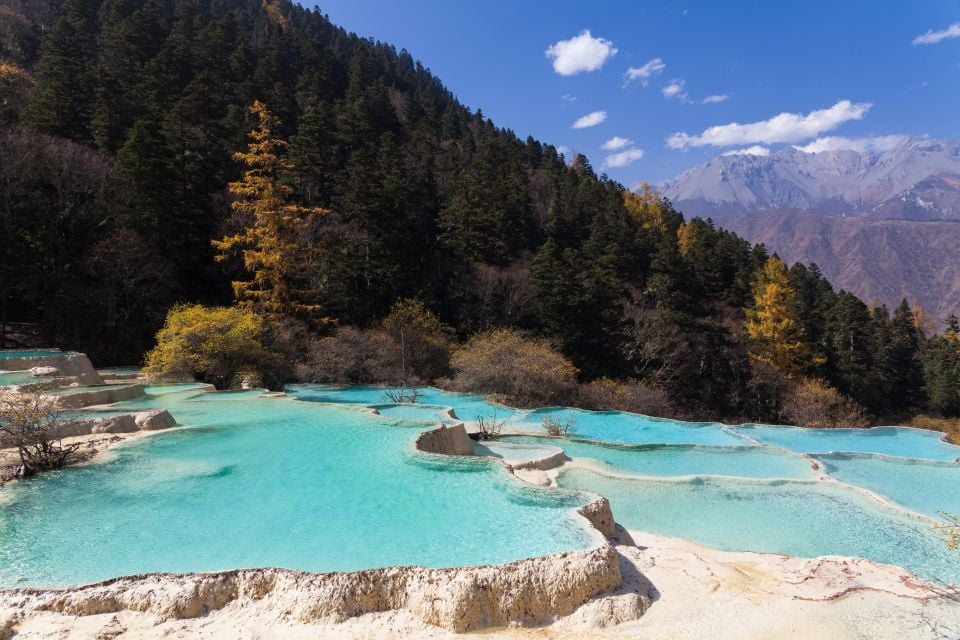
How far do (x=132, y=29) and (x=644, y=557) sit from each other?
42511 mm

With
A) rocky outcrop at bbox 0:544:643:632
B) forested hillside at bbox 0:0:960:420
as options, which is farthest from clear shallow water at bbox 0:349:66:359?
rocky outcrop at bbox 0:544:643:632

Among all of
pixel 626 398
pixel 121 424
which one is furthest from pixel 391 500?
pixel 626 398

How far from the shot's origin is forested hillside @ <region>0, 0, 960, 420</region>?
19938 mm

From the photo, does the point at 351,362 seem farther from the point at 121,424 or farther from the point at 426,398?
the point at 121,424

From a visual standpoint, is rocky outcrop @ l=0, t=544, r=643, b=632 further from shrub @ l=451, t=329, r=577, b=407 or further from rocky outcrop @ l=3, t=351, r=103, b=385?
shrub @ l=451, t=329, r=577, b=407

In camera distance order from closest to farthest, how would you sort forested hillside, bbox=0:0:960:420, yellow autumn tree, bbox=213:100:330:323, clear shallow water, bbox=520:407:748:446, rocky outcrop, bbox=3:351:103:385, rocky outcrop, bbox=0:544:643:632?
rocky outcrop, bbox=0:544:643:632 < rocky outcrop, bbox=3:351:103:385 < clear shallow water, bbox=520:407:748:446 < forested hillside, bbox=0:0:960:420 < yellow autumn tree, bbox=213:100:330:323

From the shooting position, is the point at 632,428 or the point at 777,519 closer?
the point at 777,519

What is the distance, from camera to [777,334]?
28.8 m

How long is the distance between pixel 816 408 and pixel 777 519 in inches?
730

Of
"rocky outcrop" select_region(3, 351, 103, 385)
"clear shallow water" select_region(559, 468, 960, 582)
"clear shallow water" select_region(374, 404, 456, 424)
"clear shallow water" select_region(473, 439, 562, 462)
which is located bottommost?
"clear shallow water" select_region(559, 468, 960, 582)

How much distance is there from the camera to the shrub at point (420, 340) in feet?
69.6

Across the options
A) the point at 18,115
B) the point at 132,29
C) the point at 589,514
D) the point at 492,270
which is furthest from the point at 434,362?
the point at 132,29

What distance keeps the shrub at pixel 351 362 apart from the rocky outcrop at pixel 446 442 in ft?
28.0

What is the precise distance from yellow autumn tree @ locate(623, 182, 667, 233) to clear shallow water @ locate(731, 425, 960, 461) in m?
28.9
